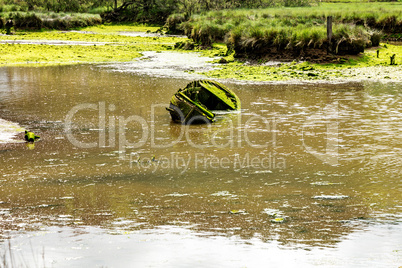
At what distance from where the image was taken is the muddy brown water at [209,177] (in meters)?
6.16

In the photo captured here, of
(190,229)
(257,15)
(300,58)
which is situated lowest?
(190,229)

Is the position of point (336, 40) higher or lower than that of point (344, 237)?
higher

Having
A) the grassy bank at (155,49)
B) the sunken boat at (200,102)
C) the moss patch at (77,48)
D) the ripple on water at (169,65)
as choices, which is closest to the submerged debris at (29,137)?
the sunken boat at (200,102)

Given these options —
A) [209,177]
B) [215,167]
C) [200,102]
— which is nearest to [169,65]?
[200,102]

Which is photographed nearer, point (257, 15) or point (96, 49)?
point (96, 49)

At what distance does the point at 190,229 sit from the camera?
6398 millimetres

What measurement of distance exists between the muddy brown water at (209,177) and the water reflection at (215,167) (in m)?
0.03

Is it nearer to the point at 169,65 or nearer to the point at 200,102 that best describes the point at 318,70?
the point at 169,65

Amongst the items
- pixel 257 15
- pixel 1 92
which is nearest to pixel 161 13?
pixel 257 15

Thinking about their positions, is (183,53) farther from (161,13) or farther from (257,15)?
(161,13)

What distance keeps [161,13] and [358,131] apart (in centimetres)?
4532

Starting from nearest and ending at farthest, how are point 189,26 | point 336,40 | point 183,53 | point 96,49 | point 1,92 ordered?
point 1,92
point 336,40
point 183,53
point 96,49
point 189,26

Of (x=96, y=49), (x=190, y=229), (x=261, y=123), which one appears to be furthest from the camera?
(x=96, y=49)

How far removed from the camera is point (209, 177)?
8.86 metres
